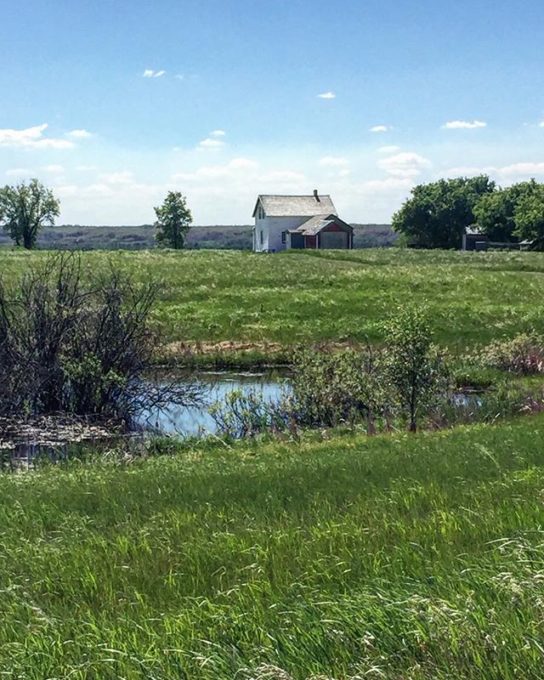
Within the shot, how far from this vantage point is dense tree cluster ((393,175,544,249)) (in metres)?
117

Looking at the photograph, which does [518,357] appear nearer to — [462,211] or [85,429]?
[85,429]

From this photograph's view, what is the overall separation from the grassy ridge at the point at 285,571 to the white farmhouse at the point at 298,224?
9445 cm

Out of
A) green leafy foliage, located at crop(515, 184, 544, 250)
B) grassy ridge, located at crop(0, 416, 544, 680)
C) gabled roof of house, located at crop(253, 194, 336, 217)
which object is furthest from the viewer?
gabled roof of house, located at crop(253, 194, 336, 217)

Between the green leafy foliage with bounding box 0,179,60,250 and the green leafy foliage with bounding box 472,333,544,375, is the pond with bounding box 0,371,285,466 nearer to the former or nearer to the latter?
the green leafy foliage with bounding box 472,333,544,375

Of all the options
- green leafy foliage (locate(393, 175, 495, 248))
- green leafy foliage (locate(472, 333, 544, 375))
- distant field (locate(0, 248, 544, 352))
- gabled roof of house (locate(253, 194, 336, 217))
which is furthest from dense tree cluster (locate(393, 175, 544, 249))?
Answer: green leafy foliage (locate(472, 333, 544, 375))

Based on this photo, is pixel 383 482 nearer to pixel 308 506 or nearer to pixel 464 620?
pixel 308 506

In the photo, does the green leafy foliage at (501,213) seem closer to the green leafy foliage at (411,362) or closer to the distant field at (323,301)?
the distant field at (323,301)

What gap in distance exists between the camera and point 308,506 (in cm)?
962

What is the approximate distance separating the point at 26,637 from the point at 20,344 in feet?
61.3

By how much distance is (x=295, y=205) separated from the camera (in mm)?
117500

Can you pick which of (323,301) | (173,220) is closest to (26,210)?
(173,220)

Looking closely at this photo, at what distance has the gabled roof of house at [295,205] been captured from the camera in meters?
116

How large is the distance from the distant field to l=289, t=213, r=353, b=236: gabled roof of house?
1801 inches

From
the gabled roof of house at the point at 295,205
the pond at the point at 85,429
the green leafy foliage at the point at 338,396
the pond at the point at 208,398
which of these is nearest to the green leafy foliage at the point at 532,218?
the gabled roof of house at the point at 295,205
